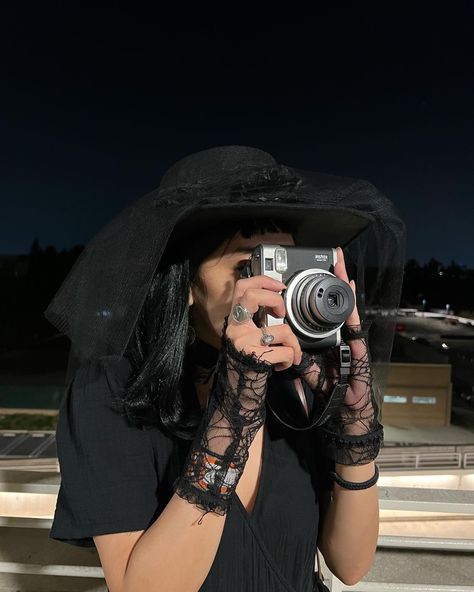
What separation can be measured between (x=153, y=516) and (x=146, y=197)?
449 mm

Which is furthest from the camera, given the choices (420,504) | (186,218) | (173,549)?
(420,504)

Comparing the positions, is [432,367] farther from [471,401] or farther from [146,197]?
[146,197]

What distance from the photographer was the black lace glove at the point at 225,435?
0.45 metres

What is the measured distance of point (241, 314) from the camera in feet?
1.56

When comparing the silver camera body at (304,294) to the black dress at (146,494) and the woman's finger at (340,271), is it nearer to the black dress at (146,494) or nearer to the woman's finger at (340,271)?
the woman's finger at (340,271)

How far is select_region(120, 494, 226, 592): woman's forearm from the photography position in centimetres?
45

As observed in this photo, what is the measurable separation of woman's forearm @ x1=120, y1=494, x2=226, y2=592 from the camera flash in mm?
310

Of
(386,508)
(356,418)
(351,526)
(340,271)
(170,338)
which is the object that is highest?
(340,271)

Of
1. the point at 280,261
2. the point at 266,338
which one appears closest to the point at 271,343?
the point at 266,338

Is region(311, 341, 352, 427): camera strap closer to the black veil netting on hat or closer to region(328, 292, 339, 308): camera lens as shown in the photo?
region(328, 292, 339, 308): camera lens

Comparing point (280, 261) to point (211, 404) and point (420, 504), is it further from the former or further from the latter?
point (420, 504)

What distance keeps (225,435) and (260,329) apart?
0.13 m

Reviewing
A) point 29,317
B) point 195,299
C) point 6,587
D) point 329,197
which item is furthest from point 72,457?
point 29,317

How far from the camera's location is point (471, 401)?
6609 mm
